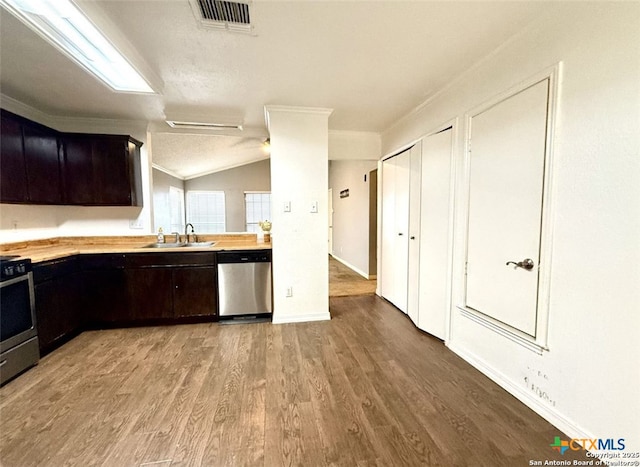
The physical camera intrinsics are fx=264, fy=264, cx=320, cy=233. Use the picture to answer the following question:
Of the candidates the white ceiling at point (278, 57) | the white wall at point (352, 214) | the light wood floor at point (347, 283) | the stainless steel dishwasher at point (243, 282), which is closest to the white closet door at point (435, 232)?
the white ceiling at point (278, 57)

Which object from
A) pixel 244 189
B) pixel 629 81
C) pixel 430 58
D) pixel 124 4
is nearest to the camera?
pixel 629 81

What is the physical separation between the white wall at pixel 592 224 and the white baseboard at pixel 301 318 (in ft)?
6.26

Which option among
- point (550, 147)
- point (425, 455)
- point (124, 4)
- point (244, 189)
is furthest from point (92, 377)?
point (244, 189)

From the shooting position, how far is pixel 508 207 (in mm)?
1837

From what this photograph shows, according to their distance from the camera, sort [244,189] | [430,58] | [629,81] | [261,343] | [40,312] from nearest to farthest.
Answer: [629,81] < [430,58] < [40,312] < [261,343] < [244,189]

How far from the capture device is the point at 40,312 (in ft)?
7.52

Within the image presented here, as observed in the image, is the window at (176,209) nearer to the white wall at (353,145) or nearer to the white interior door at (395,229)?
the white wall at (353,145)

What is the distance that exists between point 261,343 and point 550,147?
2710 millimetres

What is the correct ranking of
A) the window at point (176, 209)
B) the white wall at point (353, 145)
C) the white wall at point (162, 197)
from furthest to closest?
1. the window at point (176, 209)
2. the white wall at point (162, 197)
3. the white wall at point (353, 145)

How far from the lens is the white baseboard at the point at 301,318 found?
3.08 m

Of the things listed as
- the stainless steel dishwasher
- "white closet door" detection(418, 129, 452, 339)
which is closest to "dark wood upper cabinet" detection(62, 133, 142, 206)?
the stainless steel dishwasher

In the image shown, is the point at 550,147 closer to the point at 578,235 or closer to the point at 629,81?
the point at 629,81

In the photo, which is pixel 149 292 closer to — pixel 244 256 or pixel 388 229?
pixel 244 256

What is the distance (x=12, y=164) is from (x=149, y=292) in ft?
5.59
